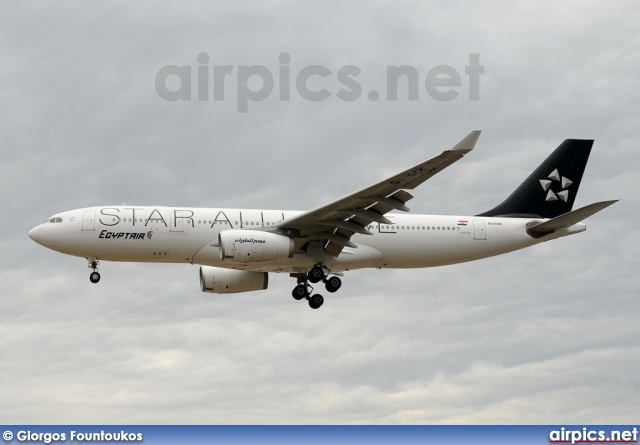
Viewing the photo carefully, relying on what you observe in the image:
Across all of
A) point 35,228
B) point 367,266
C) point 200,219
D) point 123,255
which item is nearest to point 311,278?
point 367,266

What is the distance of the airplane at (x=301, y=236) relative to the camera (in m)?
40.2

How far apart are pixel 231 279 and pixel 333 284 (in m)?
5.30

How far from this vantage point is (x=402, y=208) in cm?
3872

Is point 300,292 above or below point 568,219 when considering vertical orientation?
below

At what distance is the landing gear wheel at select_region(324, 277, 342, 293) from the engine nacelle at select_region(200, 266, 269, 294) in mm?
3816

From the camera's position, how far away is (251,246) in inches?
1580

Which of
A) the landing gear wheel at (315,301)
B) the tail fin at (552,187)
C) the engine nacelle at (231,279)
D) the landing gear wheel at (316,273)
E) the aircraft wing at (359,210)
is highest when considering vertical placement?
the tail fin at (552,187)

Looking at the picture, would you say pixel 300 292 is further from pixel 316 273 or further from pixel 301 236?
pixel 301 236

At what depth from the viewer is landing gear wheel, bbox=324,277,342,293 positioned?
43.9 m

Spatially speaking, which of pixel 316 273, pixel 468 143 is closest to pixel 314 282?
pixel 316 273

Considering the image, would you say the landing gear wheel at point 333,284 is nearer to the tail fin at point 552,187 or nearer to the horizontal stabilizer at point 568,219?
the tail fin at point 552,187

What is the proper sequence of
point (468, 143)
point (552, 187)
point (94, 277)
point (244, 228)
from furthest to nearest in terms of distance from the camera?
point (552, 187) < point (244, 228) < point (94, 277) < point (468, 143)

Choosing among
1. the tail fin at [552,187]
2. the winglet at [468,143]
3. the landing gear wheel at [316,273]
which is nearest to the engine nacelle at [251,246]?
the landing gear wheel at [316,273]

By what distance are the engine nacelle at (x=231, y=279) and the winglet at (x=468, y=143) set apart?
15.3 meters
